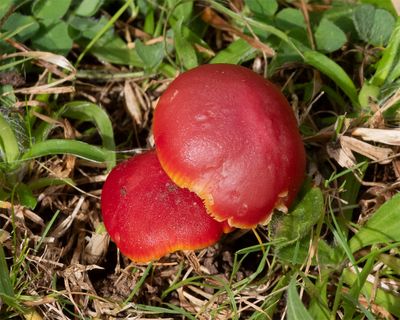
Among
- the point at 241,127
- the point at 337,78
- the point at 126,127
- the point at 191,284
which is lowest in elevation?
the point at 191,284

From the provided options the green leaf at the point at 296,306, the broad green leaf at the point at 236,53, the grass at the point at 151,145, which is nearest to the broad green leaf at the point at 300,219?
the grass at the point at 151,145

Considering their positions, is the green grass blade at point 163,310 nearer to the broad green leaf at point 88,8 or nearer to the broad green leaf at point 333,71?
the broad green leaf at point 333,71

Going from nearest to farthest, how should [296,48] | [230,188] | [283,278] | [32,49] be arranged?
1. [230,188]
2. [283,278]
3. [296,48]
4. [32,49]

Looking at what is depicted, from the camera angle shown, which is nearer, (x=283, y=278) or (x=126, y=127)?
(x=283, y=278)

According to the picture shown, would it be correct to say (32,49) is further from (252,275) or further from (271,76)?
(252,275)

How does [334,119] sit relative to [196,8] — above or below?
below

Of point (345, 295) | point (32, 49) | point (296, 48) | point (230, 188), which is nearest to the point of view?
point (230, 188)

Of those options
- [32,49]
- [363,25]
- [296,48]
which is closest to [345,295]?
[296,48]
